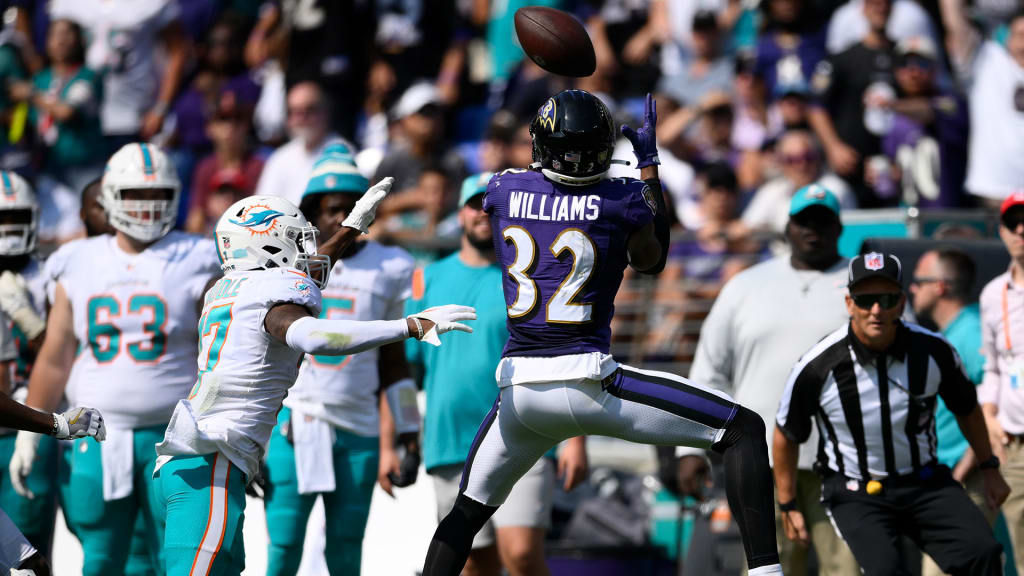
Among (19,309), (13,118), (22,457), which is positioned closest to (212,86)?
(13,118)

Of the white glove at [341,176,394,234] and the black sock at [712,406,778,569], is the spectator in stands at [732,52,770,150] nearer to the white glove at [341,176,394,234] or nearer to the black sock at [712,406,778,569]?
the white glove at [341,176,394,234]

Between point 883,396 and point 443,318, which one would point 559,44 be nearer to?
point 443,318

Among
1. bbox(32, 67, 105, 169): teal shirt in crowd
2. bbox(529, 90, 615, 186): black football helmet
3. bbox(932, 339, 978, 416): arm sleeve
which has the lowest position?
bbox(932, 339, 978, 416): arm sleeve

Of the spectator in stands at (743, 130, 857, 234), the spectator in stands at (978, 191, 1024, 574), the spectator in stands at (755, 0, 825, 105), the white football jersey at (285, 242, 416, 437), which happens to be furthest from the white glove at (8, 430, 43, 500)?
the spectator in stands at (755, 0, 825, 105)

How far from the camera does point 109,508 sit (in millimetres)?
6270

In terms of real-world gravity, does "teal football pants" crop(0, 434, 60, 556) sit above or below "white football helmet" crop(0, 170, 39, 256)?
below

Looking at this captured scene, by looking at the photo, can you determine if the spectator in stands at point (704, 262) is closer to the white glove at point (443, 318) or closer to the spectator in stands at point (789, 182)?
the spectator in stands at point (789, 182)

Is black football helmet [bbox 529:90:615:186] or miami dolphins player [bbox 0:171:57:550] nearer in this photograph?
black football helmet [bbox 529:90:615:186]

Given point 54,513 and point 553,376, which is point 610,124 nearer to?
point 553,376

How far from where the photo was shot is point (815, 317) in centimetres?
680

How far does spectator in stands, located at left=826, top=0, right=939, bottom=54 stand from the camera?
36.7 feet

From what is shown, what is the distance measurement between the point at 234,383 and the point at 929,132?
673 cm

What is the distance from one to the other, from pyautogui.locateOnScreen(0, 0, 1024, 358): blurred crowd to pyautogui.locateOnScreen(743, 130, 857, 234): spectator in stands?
2 centimetres

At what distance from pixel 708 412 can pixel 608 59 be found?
7.33 metres
